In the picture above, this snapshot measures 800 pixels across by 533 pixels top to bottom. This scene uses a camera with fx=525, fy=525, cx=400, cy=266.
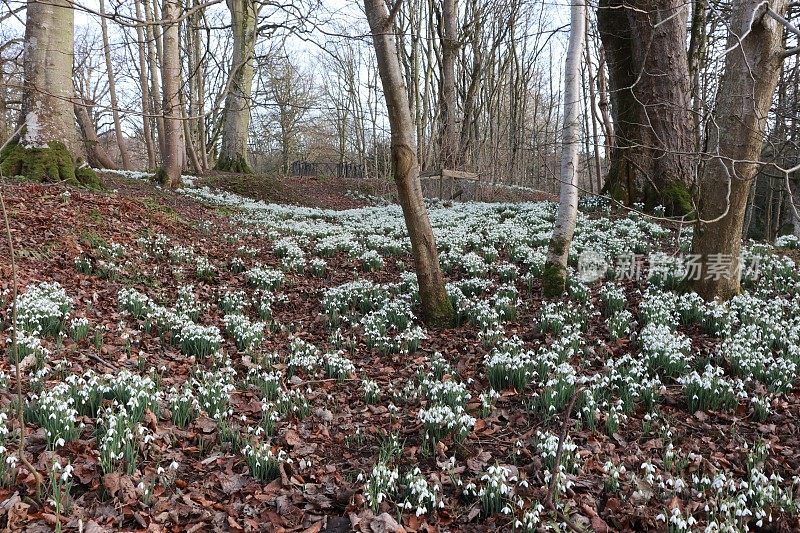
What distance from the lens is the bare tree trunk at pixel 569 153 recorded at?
19.0 feet

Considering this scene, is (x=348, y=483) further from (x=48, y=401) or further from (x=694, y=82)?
(x=694, y=82)

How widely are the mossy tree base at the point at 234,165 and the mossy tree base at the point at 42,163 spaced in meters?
10.5

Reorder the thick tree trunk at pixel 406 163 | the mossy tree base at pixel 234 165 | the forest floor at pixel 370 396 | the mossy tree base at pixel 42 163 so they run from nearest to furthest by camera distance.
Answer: the forest floor at pixel 370 396 < the thick tree trunk at pixel 406 163 < the mossy tree base at pixel 42 163 < the mossy tree base at pixel 234 165

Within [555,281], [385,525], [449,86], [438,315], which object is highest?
[449,86]

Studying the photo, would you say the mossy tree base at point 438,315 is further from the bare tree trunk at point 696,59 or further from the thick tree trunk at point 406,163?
the bare tree trunk at point 696,59

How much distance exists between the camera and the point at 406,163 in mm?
5297

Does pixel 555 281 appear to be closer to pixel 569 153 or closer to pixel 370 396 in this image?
pixel 569 153

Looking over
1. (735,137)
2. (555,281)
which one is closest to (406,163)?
(555,281)

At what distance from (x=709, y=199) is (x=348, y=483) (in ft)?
16.2

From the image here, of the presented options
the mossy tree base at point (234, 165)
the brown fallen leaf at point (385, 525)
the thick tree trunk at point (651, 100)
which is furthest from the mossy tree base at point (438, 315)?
the mossy tree base at point (234, 165)

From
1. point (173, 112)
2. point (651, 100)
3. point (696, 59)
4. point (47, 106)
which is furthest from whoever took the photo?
point (696, 59)

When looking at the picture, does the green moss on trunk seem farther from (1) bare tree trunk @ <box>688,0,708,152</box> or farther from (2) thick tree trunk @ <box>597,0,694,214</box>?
(1) bare tree trunk @ <box>688,0,708,152</box>

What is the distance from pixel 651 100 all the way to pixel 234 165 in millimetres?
15035

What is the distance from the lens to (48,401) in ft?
10.2
